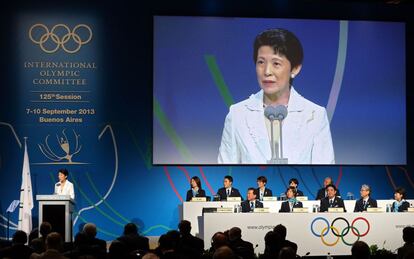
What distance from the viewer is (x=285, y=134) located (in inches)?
520

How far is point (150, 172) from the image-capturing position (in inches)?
517

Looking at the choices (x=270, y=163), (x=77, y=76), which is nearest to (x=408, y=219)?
(x=270, y=163)

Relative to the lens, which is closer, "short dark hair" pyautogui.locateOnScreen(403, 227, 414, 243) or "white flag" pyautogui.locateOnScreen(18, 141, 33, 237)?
"short dark hair" pyautogui.locateOnScreen(403, 227, 414, 243)

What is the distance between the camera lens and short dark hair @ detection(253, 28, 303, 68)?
13289 millimetres

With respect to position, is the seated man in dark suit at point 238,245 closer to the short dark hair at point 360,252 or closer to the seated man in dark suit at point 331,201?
the short dark hair at point 360,252

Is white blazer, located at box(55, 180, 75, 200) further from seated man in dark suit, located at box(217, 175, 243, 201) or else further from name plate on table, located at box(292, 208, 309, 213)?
name plate on table, located at box(292, 208, 309, 213)

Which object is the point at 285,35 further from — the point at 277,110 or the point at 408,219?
the point at 408,219

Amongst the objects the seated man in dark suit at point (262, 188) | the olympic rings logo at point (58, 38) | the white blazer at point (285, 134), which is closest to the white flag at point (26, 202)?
the olympic rings logo at point (58, 38)

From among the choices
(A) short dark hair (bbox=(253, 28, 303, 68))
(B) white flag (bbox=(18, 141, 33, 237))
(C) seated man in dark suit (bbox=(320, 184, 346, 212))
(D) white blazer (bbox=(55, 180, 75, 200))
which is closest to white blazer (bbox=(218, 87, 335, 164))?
(A) short dark hair (bbox=(253, 28, 303, 68))

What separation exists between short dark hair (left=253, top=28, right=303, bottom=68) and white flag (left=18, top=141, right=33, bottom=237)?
15.5ft

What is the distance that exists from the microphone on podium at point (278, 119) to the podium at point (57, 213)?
4.34m

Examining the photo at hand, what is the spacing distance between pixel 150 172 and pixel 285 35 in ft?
12.1

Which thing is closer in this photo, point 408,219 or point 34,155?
point 408,219

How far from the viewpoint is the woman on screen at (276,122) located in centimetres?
1314
